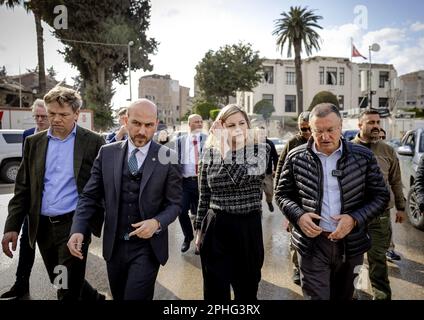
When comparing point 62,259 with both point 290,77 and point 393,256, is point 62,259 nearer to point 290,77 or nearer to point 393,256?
point 393,256

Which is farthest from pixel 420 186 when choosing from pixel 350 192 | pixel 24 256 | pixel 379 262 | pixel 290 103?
pixel 290 103

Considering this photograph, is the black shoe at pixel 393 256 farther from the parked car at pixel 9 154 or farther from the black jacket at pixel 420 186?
the parked car at pixel 9 154

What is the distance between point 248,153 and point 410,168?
525 centimetres

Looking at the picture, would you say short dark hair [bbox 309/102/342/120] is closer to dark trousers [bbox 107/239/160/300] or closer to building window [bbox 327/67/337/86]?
dark trousers [bbox 107/239/160/300]

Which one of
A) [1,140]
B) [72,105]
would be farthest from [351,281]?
[1,140]

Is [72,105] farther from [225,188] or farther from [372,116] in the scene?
[372,116]

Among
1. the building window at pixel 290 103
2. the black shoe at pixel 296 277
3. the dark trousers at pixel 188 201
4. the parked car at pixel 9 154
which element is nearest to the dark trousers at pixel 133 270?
the black shoe at pixel 296 277

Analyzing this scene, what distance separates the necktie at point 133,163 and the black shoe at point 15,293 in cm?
227

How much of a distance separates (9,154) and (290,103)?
39.8 meters

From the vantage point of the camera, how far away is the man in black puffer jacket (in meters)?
2.40

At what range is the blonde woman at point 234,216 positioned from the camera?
8.27 ft

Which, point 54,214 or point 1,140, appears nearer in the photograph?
point 54,214

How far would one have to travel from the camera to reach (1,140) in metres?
11.4

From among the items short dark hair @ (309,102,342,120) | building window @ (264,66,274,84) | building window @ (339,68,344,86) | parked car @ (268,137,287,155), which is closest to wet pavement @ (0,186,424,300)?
short dark hair @ (309,102,342,120)
